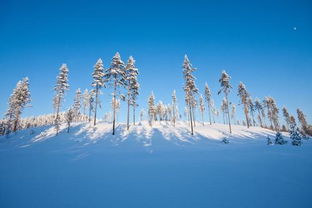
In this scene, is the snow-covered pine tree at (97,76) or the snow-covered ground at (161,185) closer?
the snow-covered ground at (161,185)

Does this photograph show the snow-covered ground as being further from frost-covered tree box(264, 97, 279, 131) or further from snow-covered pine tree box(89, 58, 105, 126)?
frost-covered tree box(264, 97, 279, 131)

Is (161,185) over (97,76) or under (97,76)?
under

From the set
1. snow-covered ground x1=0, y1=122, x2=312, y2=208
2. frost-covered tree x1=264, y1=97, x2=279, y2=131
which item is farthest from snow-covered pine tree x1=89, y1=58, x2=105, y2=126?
frost-covered tree x1=264, y1=97, x2=279, y2=131

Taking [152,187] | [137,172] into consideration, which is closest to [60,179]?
[137,172]

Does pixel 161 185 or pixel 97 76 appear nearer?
pixel 161 185

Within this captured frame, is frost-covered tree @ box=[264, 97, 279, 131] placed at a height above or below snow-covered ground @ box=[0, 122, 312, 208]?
above

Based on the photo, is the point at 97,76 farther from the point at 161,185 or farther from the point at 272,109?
the point at 272,109

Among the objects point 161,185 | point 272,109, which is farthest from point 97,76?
point 272,109

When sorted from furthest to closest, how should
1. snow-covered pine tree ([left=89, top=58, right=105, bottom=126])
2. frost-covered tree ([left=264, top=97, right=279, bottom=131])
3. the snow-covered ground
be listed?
1. frost-covered tree ([left=264, top=97, right=279, bottom=131])
2. snow-covered pine tree ([left=89, top=58, right=105, bottom=126])
3. the snow-covered ground

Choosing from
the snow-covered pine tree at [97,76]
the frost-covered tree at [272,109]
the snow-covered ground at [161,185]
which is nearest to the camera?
the snow-covered ground at [161,185]

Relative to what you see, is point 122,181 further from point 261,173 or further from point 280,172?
point 280,172

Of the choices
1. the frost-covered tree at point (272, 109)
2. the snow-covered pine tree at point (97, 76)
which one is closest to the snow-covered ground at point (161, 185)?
the snow-covered pine tree at point (97, 76)

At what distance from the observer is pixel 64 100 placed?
42.5m

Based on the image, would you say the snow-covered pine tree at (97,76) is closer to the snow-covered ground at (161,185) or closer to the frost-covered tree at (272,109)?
the snow-covered ground at (161,185)
